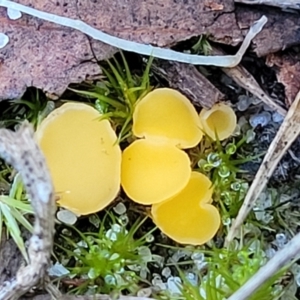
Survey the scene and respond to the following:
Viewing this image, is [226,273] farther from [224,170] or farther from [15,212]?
[15,212]

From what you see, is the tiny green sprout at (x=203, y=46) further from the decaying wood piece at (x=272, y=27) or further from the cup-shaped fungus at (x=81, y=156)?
the cup-shaped fungus at (x=81, y=156)

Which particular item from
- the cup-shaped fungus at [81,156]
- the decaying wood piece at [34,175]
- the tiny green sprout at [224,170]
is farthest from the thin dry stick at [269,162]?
the decaying wood piece at [34,175]

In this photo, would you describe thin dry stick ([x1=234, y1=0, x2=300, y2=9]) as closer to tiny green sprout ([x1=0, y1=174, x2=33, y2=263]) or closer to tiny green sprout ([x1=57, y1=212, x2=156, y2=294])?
tiny green sprout ([x1=57, y1=212, x2=156, y2=294])

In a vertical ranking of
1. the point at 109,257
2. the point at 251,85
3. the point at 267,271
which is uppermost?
the point at 251,85

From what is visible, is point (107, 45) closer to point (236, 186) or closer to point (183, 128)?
point (183, 128)

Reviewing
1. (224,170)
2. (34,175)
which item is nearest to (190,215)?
(224,170)

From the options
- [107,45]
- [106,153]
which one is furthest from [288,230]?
[107,45]
